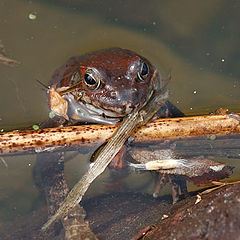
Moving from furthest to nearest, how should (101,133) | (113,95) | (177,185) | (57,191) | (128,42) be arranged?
(128,42)
(57,191)
(113,95)
(177,185)
(101,133)

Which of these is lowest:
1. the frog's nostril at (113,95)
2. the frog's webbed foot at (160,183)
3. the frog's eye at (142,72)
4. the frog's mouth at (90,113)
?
the frog's webbed foot at (160,183)

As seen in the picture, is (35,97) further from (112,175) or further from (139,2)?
(139,2)

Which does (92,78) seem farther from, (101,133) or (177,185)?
(177,185)

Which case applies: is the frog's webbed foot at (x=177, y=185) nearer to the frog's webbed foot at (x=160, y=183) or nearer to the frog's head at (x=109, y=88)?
the frog's webbed foot at (x=160, y=183)

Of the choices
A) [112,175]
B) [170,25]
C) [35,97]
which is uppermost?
[170,25]

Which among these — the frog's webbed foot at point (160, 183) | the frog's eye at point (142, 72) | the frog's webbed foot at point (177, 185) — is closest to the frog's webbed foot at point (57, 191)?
the frog's webbed foot at point (160, 183)

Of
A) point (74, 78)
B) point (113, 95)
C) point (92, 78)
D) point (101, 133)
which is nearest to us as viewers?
point (101, 133)

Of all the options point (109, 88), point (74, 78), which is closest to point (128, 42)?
point (74, 78)

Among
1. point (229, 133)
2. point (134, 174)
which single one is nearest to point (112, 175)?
point (134, 174)
